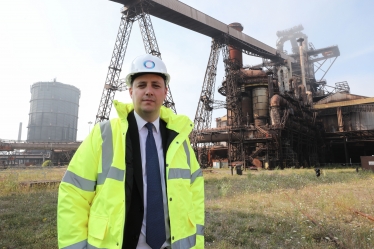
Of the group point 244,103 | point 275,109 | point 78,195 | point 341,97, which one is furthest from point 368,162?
point 341,97

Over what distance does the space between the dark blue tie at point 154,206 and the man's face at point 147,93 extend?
31 centimetres

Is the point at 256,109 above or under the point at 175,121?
above

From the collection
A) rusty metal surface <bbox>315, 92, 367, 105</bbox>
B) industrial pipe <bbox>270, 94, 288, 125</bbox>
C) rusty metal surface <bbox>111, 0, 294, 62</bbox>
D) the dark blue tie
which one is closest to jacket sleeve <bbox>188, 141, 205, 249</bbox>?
the dark blue tie

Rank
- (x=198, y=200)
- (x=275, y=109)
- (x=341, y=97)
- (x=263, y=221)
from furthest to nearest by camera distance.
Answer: (x=341, y=97)
(x=275, y=109)
(x=263, y=221)
(x=198, y=200)

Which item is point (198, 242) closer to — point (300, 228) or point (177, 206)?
point (177, 206)

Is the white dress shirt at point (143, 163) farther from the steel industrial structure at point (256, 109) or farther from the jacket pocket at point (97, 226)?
the steel industrial structure at point (256, 109)

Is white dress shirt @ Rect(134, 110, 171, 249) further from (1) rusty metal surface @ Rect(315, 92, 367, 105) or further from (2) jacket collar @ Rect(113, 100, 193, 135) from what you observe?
(1) rusty metal surface @ Rect(315, 92, 367, 105)

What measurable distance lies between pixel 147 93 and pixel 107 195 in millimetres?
742

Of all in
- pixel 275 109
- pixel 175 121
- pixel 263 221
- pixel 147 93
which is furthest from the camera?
pixel 275 109

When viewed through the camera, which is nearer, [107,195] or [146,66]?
[107,195]

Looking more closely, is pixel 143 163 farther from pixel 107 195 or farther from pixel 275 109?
pixel 275 109

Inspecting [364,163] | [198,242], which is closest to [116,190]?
[198,242]

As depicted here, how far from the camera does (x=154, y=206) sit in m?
1.57

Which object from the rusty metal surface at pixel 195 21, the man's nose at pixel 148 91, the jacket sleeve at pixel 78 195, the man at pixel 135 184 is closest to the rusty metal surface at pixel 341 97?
the rusty metal surface at pixel 195 21
